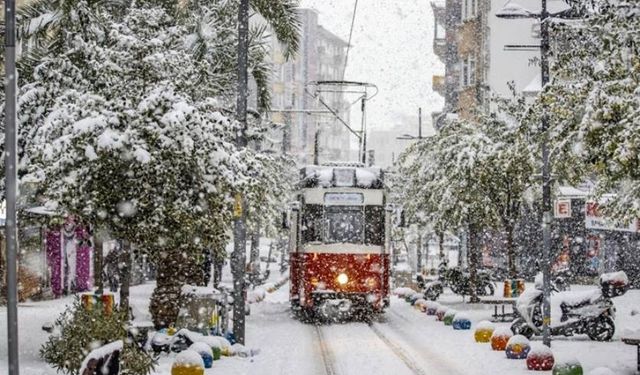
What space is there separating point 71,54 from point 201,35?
5099 mm

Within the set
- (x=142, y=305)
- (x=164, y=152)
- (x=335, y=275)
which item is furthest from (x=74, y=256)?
(x=164, y=152)

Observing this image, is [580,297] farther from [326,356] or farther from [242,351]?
[242,351]

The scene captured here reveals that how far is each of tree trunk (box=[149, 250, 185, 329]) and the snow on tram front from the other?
3680 mm

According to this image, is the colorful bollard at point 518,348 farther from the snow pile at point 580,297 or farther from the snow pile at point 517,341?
the snow pile at point 580,297

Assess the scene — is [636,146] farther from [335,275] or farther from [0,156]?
[335,275]

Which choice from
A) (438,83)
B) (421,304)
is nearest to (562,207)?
(421,304)

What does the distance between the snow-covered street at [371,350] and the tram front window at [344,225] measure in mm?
2200

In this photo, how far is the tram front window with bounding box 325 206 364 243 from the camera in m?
25.2

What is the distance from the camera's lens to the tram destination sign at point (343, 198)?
83.0ft

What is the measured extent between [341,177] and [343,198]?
0.56 m

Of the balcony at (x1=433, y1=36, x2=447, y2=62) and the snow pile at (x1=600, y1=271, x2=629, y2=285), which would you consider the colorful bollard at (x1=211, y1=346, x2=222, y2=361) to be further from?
the balcony at (x1=433, y1=36, x2=447, y2=62)

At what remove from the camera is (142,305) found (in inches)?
1283

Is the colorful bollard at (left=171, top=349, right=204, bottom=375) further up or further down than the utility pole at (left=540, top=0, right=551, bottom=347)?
further down

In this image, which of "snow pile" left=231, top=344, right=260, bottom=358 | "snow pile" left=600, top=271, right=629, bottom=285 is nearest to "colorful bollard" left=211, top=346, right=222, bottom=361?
"snow pile" left=231, top=344, right=260, bottom=358
